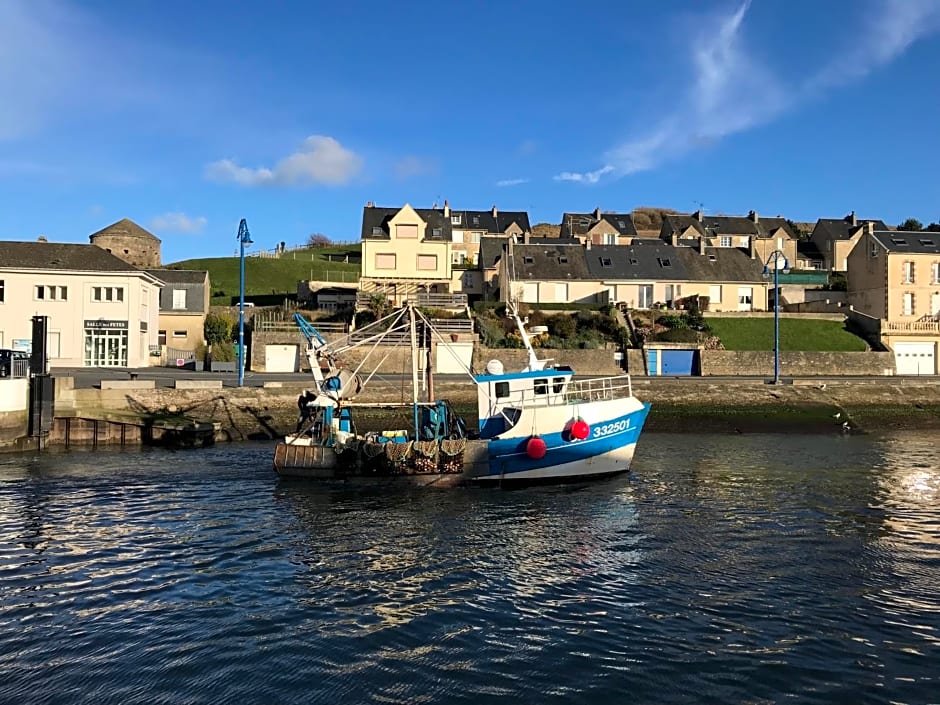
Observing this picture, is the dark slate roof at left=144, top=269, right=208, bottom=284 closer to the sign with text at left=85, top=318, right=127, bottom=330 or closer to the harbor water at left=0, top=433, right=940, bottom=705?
the sign with text at left=85, top=318, right=127, bottom=330

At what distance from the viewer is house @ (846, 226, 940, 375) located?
50.1m

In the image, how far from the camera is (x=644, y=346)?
46.4 metres

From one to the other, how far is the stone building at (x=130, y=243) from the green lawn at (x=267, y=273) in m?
4.82

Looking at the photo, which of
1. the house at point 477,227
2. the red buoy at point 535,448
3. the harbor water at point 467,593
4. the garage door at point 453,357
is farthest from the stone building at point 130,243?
the red buoy at point 535,448

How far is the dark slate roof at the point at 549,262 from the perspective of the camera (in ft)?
193

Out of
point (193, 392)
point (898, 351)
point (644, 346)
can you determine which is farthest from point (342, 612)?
point (898, 351)

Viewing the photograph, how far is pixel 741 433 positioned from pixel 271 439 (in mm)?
20697

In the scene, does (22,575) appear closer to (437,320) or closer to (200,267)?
(437,320)

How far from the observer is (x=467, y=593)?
11484mm

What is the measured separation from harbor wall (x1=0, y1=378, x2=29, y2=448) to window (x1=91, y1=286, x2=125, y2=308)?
62.6ft

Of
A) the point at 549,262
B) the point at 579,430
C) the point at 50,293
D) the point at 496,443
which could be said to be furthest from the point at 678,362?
the point at 50,293

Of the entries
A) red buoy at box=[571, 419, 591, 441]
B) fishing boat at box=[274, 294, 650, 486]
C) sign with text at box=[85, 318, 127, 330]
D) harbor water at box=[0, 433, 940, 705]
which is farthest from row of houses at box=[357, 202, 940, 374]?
harbor water at box=[0, 433, 940, 705]

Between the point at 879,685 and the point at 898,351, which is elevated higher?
the point at 898,351

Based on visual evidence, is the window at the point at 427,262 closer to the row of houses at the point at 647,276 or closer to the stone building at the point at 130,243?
the row of houses at the point at 647,276
